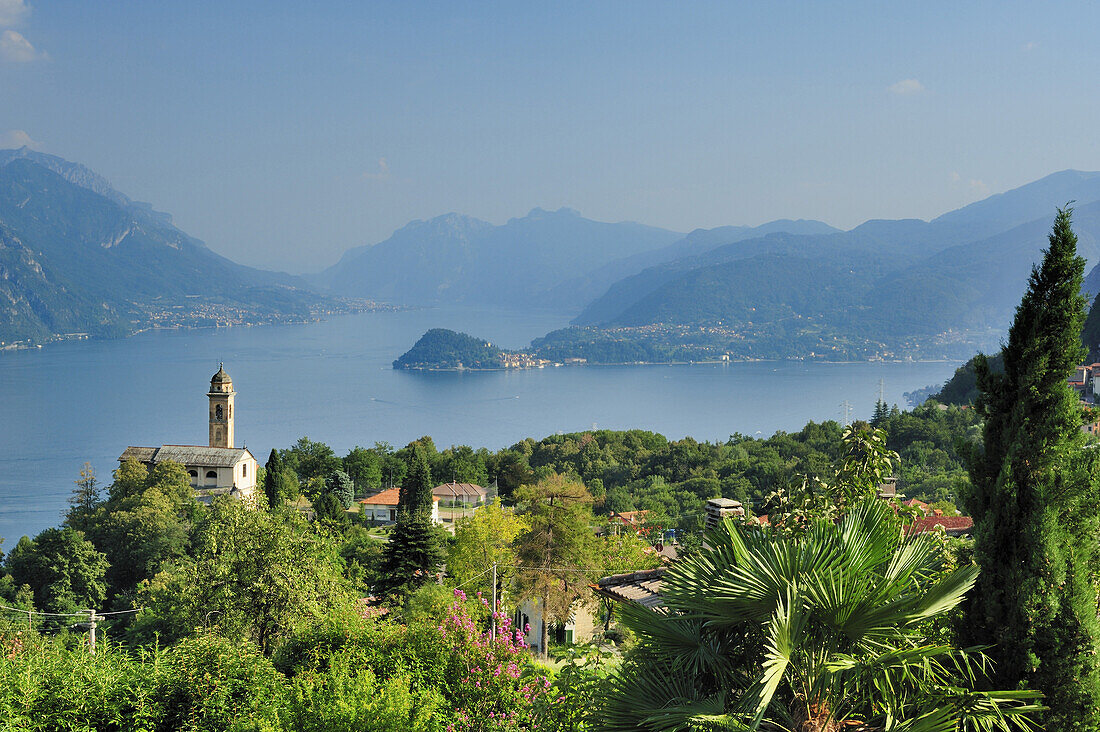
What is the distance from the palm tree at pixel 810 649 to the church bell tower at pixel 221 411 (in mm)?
35126

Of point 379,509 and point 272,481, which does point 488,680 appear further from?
point 379,509

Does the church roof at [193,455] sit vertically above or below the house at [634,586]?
below

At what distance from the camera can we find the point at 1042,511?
3486mm

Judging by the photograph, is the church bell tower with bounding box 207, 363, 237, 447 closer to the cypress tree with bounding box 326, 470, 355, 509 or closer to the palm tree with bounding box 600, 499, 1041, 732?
the cypress tree with bounding box 326, 470, 355, 509

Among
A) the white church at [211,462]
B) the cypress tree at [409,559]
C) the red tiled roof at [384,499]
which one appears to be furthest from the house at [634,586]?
the white church at [211,462]

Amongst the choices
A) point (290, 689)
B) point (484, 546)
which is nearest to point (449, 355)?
point (484, 546)

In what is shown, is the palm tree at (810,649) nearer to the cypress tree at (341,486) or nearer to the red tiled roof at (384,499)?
the red tiled roof at (384,499)

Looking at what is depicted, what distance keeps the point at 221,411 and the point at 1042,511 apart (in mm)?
36334

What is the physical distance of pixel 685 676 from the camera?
3.60 metres

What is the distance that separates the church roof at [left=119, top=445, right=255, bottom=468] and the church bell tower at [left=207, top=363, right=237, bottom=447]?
1.31m

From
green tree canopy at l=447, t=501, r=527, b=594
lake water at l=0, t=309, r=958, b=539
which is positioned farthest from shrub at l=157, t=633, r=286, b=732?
lake water at l=0, t=309, r=958, b=539

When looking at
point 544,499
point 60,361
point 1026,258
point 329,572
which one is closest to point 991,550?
point 329,572

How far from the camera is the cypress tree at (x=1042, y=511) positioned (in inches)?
137

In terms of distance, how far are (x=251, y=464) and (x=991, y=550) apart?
36152mm
